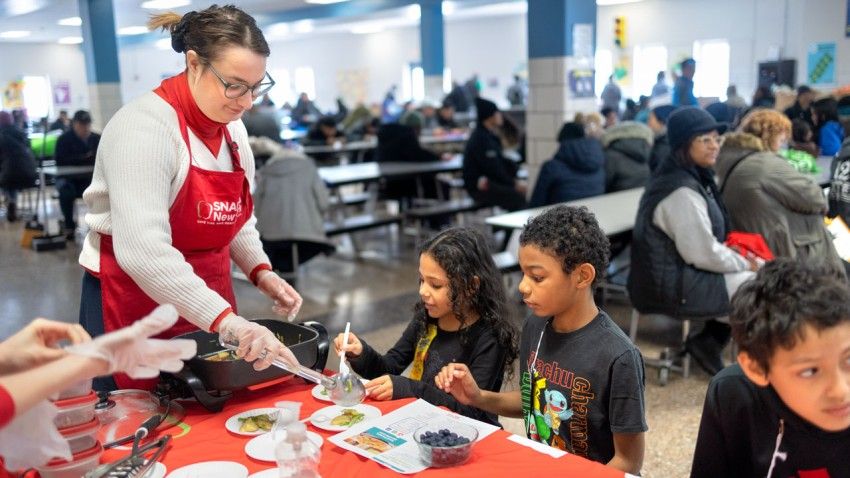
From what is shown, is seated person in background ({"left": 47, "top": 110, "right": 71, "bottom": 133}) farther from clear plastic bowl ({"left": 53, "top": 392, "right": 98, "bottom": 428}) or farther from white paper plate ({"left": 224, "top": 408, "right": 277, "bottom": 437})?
clear plastic bowl ({"left": 53, "top": 392, "right": 98, "bottom": 428})

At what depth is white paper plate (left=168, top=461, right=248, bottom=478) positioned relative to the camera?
1.43 metres

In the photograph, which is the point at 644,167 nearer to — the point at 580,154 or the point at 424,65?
the point at 580,154

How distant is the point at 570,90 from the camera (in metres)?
6.74

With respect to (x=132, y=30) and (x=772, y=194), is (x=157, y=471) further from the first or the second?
(x=132, y=30)

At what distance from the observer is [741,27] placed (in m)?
15.0

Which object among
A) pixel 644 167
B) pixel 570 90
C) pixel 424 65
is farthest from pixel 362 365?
pixel 424 65

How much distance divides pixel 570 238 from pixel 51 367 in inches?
50.2

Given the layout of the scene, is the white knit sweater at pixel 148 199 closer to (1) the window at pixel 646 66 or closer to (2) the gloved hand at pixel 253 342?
(2) the gloved hand at pixel 253 342

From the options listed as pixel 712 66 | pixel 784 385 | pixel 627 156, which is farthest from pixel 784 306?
pixel 712 66

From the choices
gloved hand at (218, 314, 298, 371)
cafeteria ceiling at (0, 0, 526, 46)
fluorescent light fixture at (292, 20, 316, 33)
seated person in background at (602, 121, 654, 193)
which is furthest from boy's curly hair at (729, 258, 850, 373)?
fluorescent light fixture at (292, 20, 316, 33)

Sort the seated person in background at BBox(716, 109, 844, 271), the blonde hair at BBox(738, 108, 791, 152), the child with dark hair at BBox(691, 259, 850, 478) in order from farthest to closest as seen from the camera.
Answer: the blonde hair at BBox(738, 108, 791, 152) < the seated person in background at BBox(716, 109, 844, 271) < the child with dark hair at BBox(691, 259, 850, 478)

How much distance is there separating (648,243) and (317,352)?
7.35ft

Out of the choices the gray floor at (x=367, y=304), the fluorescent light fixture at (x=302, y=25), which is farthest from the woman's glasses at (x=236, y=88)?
the fluorescent light fixture at (x=302, y=25)

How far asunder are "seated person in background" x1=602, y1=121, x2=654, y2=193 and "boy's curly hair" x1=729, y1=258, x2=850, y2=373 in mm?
4500
